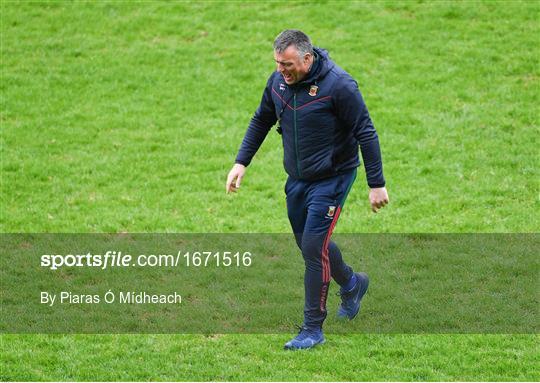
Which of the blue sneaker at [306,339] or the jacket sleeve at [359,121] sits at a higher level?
the jacket sleeve at [359,121]

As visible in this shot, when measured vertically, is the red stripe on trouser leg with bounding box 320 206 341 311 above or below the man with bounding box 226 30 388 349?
below

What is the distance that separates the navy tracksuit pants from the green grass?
445mm

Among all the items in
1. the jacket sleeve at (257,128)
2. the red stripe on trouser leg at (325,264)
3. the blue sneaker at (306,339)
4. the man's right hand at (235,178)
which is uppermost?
the jacket sleeve at (257,128)

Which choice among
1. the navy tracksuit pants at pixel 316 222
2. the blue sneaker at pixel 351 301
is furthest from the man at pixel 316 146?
the blue sneaker at pixel 351 301

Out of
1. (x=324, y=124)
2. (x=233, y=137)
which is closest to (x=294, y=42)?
(x=324, y=124)

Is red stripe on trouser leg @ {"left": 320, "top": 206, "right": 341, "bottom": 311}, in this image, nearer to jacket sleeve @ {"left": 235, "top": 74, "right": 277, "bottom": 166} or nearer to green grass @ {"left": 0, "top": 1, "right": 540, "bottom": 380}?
green grass @ {"left": 0, "top": 1, "right": 540, "bottom": 380}

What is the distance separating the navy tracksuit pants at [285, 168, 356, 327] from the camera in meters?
8.50

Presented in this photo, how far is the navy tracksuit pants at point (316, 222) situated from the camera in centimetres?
850

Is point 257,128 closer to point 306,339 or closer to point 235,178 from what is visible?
point 235,178

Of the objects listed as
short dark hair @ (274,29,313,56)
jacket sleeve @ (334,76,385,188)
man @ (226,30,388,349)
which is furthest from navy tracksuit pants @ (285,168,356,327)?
short dark hair @ (274,29,313,56)

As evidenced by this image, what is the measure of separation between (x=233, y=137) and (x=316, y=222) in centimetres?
635

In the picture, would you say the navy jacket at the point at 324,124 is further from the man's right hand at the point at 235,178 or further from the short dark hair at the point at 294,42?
the man's right hand at the point at 235,178

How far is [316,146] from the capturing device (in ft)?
27.6

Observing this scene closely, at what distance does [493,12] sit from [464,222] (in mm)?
6944
